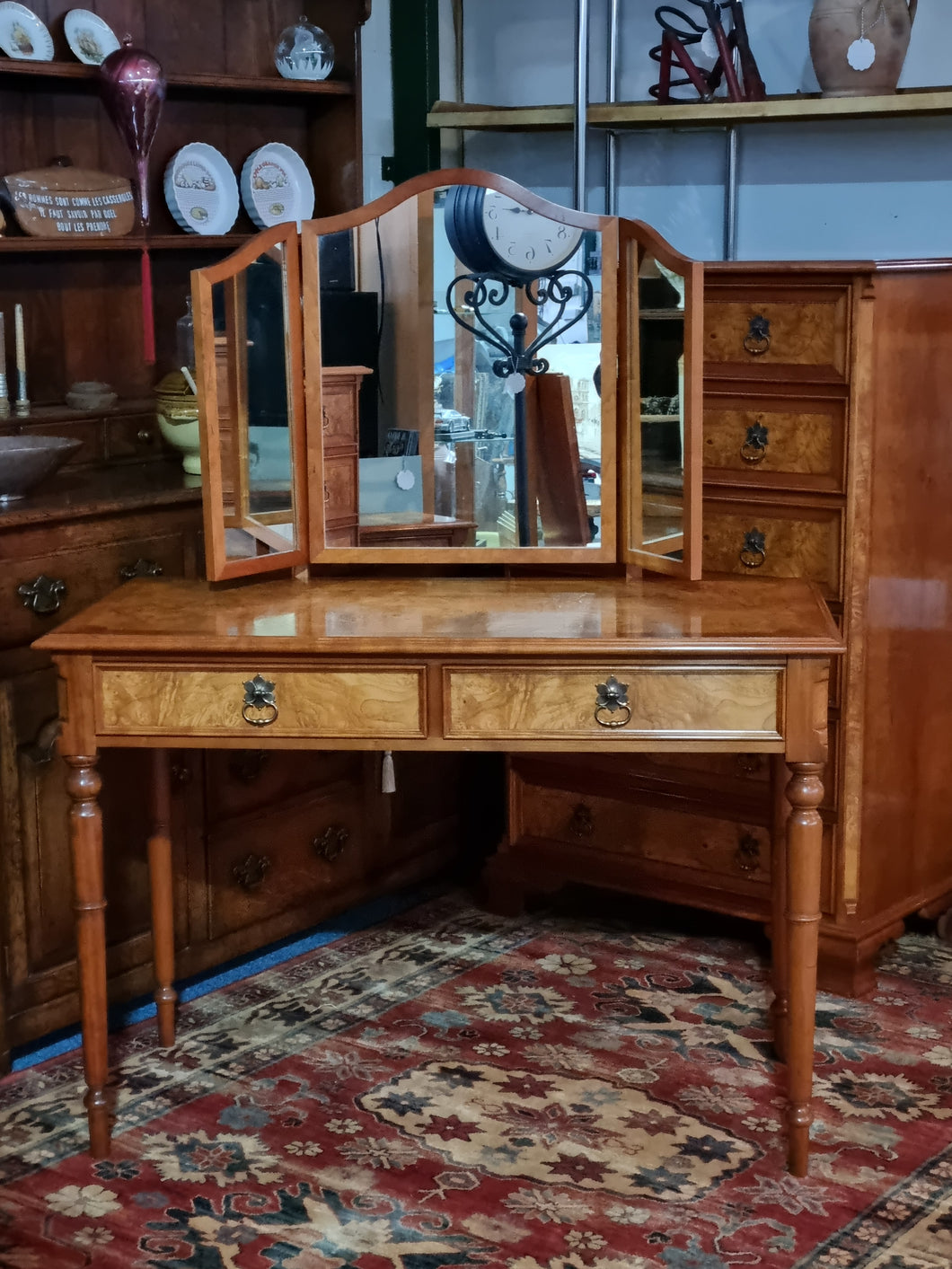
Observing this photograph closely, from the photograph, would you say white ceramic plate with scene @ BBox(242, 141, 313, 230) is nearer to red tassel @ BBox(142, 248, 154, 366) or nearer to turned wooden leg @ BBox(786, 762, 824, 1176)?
red tassel @ BBox(142, 248, 154, 366)

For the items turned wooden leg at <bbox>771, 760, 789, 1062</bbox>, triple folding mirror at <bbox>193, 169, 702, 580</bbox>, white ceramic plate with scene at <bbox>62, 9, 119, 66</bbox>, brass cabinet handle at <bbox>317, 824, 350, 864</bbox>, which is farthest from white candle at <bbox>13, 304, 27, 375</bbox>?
turned wooden leg at <bbox>771, 760, 789, 1062</bbox>

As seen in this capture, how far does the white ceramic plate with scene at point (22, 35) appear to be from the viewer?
3006 mm

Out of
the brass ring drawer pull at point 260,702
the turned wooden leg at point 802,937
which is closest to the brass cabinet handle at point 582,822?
the turned wooden leg at point 802,937

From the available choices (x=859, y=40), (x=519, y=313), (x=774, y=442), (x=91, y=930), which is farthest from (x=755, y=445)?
(x=91, y=930)

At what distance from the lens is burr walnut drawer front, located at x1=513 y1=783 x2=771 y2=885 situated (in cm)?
315

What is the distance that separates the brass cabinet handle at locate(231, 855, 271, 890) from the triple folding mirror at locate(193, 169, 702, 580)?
76 cm

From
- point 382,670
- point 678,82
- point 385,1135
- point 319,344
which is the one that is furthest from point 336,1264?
point 678,82

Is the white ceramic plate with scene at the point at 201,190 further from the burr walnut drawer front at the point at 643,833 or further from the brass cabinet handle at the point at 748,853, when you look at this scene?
the brass cabinet handle at the point at 748,853

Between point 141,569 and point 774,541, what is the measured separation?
1187mm

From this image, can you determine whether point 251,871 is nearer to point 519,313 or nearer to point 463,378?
point 463,378

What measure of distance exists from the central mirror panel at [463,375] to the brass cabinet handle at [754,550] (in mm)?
448

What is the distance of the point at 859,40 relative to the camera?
10.6 ft

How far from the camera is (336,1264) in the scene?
219 cm

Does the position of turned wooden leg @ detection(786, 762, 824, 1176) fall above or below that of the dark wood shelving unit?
below
